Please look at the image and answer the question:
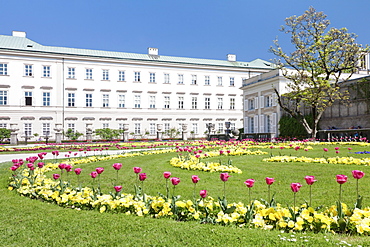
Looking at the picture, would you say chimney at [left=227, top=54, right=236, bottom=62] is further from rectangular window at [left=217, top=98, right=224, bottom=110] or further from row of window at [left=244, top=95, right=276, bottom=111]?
row of window at [left=244, top=95, right=276, bottom=111]

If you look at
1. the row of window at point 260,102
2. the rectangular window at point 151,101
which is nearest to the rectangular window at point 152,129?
the rectangular window at point 151,101

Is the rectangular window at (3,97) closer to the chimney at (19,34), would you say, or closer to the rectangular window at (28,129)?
the rectangular window at (28,129)

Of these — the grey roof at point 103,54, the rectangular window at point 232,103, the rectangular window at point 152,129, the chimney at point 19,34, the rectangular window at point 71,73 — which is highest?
the chimney at point 19,34

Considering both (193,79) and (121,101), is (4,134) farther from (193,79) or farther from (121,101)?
(193,79)

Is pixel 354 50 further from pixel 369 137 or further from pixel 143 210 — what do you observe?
pixel 143 210

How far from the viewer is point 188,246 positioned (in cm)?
263

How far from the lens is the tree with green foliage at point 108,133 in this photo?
36.7 metres

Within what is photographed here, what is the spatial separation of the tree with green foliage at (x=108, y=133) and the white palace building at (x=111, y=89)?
2488 mm

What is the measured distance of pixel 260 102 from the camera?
110 feet

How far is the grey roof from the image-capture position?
38125mm

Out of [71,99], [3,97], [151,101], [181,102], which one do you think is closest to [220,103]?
[181,102]

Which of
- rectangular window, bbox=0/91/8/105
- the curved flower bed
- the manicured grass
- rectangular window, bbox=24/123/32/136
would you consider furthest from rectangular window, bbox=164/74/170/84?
the manicured grass

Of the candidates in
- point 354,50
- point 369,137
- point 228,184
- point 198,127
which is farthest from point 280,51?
point 198,127

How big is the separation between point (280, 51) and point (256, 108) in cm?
1309
